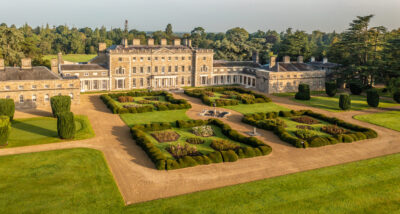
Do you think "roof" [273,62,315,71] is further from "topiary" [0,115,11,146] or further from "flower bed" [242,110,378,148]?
"topiary" [0,115,11,146]

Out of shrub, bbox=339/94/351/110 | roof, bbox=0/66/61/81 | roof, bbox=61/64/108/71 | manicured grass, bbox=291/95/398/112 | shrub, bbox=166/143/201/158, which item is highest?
roof, bbox=61/64/108/71

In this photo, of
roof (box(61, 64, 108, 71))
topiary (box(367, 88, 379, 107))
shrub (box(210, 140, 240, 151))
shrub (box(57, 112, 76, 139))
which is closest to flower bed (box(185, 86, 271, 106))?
topiary (box(367, 88, 379, 107))

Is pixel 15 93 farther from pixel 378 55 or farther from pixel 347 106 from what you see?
pixel 378 55

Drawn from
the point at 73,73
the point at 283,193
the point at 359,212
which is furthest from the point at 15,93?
the point at 359,212

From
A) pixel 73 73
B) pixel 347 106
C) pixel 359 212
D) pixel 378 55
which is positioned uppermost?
pixel 378 55

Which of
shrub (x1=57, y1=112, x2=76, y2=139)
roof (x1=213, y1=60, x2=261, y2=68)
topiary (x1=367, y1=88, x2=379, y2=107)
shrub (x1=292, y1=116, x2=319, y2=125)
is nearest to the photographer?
shrub (x1=57, y1=112, x2=76, y2=139)

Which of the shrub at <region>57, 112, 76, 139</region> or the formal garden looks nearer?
the formal garden
